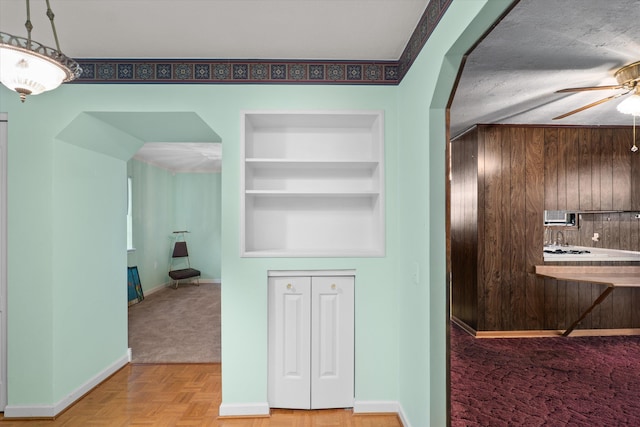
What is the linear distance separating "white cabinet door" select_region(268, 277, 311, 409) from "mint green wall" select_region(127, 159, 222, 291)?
5023 millimetres

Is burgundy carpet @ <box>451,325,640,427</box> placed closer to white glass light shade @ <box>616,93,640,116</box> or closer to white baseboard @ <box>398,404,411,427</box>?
white baseboard @ <box>398,404,411,427</box>

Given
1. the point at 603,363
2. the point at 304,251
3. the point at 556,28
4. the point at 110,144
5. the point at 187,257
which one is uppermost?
the point at 556,28

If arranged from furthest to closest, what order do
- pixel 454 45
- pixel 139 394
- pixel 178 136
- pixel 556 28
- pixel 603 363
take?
pixel 603 363
pixel 178 136
pixel 139 394
pixel 556 28
pixel 454 45

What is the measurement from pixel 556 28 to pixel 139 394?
4.00m

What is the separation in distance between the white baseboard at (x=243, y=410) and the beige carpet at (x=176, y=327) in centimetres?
106

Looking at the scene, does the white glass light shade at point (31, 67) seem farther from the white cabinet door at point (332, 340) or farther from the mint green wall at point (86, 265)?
the white cabinet door at point (332, 340)

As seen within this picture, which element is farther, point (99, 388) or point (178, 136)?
point (178, 136)

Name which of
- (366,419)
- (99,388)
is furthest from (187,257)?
(366,419)

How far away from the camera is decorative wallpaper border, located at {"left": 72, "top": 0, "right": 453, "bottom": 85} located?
2.60 m

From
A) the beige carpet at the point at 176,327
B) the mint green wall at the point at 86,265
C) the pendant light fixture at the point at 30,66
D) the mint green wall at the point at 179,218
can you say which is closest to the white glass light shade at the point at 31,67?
the pendant light fixture at the point at 30,66

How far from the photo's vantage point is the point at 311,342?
2.63m

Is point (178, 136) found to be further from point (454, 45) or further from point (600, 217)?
point (600, 217)

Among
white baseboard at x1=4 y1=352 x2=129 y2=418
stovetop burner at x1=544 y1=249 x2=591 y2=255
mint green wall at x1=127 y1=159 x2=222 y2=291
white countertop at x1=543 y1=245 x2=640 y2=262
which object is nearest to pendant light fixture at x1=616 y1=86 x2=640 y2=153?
white countertop at x1=543 y1=245 x2=640 y2=262

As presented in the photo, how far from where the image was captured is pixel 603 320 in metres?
4.36
